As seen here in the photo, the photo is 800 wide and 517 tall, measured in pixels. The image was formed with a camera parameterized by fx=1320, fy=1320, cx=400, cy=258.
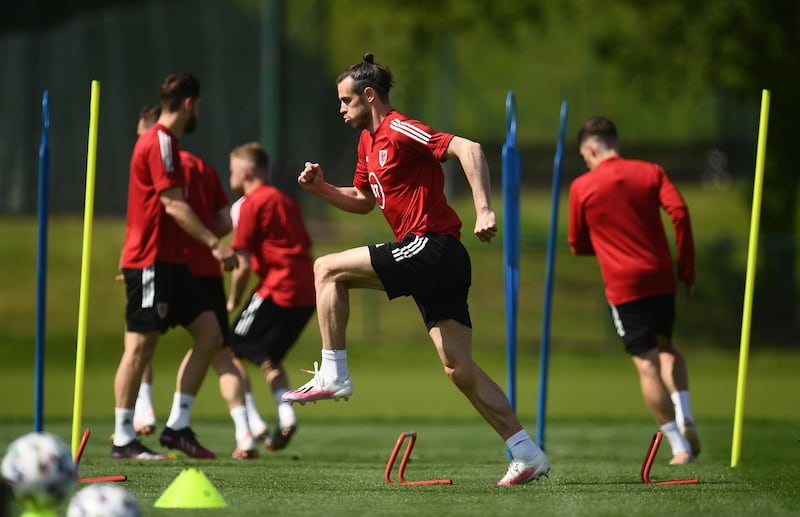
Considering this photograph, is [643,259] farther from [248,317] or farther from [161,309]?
[161,309]

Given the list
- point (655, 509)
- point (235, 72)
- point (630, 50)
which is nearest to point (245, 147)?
point (655, 509)

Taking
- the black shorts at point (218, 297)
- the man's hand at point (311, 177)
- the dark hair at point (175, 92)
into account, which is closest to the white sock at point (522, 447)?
the man's hand at point (311, 177)

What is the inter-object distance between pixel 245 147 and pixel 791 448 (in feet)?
15.0

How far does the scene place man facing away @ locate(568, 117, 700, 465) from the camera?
28.0 ft

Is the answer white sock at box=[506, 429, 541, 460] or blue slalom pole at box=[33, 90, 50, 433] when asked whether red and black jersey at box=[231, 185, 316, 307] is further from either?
white sock at box=[506, 429, 541, 460]

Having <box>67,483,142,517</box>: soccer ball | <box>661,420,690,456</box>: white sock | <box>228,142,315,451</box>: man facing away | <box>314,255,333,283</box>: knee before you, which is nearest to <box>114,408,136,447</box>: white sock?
<box>228,142,315,451</box>: man facing away

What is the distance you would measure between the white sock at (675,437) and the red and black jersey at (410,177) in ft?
8.57

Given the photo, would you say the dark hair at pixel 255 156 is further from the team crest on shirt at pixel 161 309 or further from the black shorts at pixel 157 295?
the team crest on shirt at pixel 161 309

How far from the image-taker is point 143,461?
26.0 feet

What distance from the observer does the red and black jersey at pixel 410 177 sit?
6.61 meters

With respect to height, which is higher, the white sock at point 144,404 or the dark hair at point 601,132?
the dark hair at point 601,132

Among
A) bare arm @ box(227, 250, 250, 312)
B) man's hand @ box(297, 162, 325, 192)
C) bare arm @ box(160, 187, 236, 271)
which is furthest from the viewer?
bare arm @ box(227, 250, 250, 312)

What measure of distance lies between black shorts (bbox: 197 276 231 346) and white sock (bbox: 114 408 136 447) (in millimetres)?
1262

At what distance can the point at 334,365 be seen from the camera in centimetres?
654
